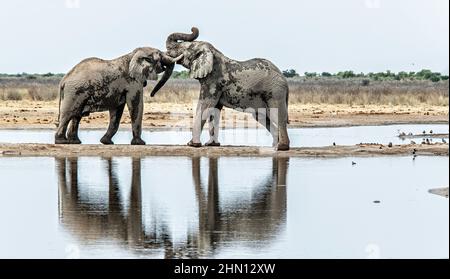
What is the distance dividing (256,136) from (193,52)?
686cm

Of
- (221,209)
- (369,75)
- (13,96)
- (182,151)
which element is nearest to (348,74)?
(369,75)

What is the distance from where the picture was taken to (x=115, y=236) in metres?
15.4

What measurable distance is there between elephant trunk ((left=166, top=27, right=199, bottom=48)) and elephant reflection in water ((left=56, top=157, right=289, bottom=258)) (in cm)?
719

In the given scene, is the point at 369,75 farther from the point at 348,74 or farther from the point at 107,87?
the point at 107,87

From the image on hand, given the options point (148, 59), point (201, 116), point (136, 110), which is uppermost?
point (148, 59)

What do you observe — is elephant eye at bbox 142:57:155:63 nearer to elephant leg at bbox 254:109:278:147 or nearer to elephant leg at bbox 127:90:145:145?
elephant leg at bbox 127:90:145:145

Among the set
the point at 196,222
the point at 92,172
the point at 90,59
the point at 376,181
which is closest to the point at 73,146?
the point at 90,59

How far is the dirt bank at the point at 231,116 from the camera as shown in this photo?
39281mm

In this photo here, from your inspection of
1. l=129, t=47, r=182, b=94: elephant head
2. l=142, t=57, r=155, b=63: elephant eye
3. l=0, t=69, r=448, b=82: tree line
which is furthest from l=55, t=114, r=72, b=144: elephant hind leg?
l=0, t=69, r=448, b=82: tree line

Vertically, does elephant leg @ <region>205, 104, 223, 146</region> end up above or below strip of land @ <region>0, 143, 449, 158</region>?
above

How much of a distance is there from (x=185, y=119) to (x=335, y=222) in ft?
84.4

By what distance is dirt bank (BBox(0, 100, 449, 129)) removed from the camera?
39.3m

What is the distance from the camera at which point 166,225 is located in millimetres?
16234
